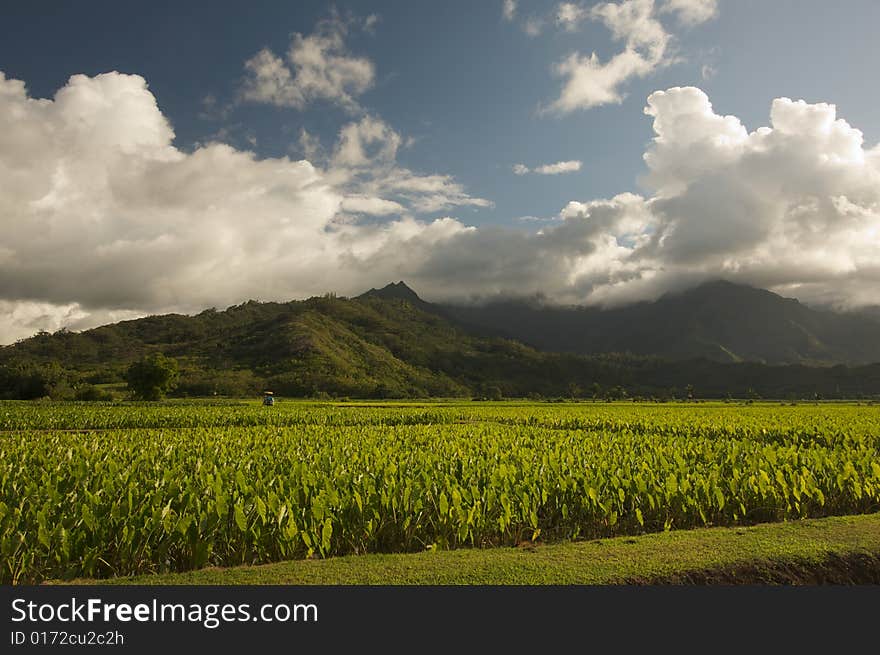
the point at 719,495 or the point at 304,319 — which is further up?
the point at 304,319

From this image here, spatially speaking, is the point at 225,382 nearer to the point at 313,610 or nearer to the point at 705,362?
the point at 313,610

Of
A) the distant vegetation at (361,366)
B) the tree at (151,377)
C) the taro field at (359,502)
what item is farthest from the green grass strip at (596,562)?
the distant vegetation at (361,366)

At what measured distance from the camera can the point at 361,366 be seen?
124938 millimetres

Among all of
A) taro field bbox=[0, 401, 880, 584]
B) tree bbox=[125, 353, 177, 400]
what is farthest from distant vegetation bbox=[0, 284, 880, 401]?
taro field bbox=[0, 401, 880, 584]

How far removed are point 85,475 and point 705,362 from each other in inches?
6826

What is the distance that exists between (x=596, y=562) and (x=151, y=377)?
72.4 m

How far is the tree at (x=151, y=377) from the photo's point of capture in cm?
6719

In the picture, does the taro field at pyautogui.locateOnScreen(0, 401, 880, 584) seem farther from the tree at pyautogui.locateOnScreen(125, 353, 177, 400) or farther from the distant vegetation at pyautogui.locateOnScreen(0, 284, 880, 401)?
the distant vegetation at pyautogui.locateOnScreen(0, 284, 880, 401)

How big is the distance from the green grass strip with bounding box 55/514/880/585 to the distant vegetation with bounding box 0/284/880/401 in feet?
291

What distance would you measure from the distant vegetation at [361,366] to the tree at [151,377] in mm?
16439

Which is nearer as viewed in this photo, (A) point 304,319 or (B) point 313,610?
(B) point 313,610

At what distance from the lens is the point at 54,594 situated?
491cm

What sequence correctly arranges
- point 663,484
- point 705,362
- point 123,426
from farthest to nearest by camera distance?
point 705,362, point 123,426, point 663,484

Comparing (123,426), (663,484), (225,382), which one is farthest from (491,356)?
(663,484)
